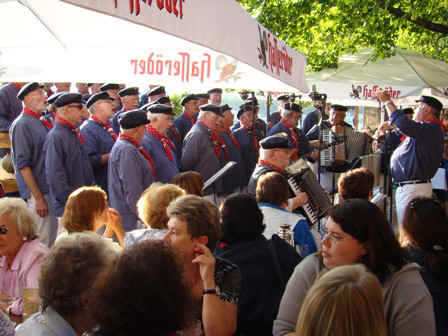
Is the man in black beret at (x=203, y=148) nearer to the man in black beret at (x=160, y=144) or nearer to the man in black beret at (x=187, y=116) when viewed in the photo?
the man in black beret at (x=160, y=144)

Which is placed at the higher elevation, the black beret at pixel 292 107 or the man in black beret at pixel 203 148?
the black beret at pixel 292 107

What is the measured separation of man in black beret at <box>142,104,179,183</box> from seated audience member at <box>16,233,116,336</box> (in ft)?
12.1

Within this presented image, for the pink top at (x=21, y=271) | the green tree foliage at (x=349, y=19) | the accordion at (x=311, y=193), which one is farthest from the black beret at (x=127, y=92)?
the green tree foliage at (x=349, y=19)

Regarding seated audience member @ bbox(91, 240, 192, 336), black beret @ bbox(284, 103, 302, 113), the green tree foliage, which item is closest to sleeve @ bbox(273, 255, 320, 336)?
seated audience member @ bbox(91, 240, 192, 336)

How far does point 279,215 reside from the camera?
14.4 feet

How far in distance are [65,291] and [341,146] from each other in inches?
306

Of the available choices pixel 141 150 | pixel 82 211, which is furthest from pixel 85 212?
pixel 141 150

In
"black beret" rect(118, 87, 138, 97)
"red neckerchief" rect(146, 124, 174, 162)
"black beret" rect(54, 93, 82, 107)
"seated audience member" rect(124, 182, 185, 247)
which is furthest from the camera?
"black beret" rect(118, 87, 138, 97)

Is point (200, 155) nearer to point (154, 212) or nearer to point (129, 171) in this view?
point (129, 171)

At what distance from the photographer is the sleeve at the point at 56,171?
5176 mm

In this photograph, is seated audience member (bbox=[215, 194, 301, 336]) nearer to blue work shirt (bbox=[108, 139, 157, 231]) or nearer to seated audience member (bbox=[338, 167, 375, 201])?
seated audience member (bbox=[338, 167, 375, 201])

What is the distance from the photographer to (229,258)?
3287mm

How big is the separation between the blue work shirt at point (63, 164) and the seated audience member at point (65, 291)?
2.97 meters

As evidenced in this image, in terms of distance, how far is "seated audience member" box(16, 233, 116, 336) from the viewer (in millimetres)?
2201
